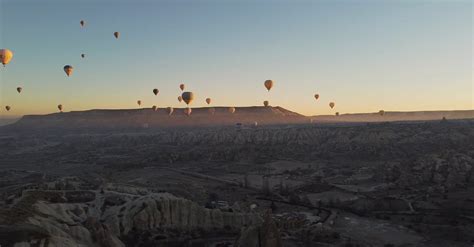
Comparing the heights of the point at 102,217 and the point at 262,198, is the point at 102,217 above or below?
above

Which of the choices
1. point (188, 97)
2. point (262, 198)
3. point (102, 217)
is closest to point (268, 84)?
point (188, 97)

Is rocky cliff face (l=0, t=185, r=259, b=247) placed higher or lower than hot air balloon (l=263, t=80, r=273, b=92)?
lower

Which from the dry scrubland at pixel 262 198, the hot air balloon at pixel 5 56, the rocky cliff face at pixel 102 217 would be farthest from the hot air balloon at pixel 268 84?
the rocky cliff face at pixel 102 217

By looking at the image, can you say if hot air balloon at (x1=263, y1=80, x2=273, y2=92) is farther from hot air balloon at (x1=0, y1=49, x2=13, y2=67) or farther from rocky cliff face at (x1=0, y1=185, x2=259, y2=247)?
rocky cliff face at (x1=0, y1=185, x2=259, y2=247)

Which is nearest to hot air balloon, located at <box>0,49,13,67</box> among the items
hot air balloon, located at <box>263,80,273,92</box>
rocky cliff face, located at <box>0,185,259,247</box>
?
rocky cliff face, located at <box>0,185,259,247</box>

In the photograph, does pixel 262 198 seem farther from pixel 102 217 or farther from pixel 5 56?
pixel 5 56
